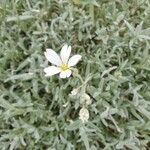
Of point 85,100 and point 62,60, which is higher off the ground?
point 62,60

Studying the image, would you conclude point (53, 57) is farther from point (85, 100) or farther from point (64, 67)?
point (85, 100)

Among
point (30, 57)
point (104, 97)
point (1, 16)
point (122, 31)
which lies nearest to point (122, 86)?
point (104, 97)

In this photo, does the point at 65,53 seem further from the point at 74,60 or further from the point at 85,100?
the point at 85,100

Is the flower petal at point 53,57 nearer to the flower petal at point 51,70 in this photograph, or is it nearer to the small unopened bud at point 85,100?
the flower petal at point 51,70

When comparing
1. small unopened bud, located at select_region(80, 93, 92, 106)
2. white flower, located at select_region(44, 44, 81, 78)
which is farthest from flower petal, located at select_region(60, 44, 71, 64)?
small unopened bud, located at select_region(80, 93, 92, 106)

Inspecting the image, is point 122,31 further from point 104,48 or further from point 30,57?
point 30,57

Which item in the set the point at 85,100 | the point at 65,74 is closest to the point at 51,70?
the point at 65,74

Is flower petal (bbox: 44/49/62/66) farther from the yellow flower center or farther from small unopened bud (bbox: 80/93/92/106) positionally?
small unopened bud (bbox: 80/93/92/106)
